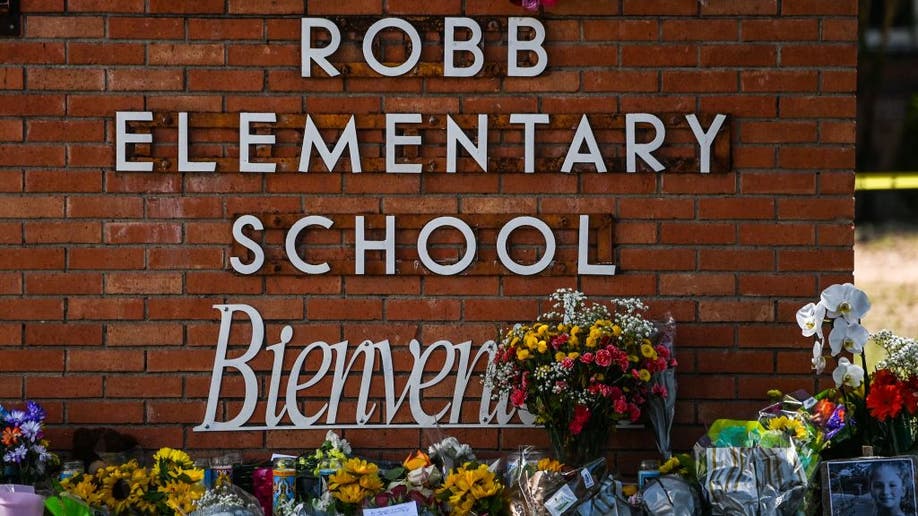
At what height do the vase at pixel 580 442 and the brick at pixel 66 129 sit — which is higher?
the brick at pixel 66 129

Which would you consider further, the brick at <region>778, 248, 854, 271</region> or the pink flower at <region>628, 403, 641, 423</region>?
the brick at <region>778, 248, 854, 271</region>

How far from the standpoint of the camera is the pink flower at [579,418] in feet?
11.6

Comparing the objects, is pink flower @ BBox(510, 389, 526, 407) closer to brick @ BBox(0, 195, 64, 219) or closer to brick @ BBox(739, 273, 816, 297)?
brick @ BBox(739, 273, 816, 297)

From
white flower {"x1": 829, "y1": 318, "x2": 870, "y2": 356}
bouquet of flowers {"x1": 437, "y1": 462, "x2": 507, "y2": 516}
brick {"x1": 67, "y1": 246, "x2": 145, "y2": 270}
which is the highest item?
brick {"x1": 67, "y1": 246, "x2": 145, "y2": 270}

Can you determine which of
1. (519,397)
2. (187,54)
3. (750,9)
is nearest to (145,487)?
(519,397)

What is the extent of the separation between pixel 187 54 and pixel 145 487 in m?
1.53

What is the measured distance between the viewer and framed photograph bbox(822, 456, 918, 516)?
3418 mm

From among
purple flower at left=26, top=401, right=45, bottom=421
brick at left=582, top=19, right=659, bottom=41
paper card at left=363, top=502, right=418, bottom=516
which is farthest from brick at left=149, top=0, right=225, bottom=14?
paper card at left=363, top=502, right=418, bottom=516

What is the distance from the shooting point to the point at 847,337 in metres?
3.54

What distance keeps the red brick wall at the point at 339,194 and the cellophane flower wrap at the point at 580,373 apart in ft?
1.06

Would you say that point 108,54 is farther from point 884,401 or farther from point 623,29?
point 884,401

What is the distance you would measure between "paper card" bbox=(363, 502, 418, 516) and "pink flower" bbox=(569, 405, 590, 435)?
1.85ft

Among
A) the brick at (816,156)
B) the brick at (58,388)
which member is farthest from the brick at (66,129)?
the brick at (816,156)

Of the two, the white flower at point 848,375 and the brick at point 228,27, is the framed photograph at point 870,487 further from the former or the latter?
the brick at point 228,27
